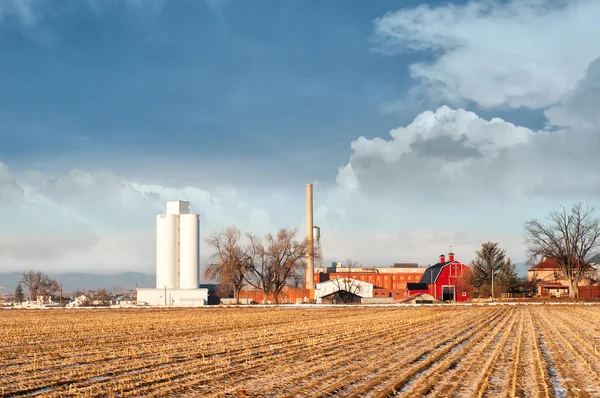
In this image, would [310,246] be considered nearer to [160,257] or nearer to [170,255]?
[170,255]

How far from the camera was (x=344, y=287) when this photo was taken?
404 feet

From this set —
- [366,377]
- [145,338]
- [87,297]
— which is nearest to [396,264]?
[87,297]

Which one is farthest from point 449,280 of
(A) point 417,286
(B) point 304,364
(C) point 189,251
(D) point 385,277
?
(B) point 304,364

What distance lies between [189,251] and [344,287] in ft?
99.5

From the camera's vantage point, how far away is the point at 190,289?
109 m

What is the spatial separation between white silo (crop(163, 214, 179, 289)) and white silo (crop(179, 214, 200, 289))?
81 centimetres

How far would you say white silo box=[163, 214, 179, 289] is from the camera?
10988cm

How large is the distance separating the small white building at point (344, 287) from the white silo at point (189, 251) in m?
23.4

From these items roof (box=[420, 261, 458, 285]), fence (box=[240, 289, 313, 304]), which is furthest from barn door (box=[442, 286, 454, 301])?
fence (box=[240, 289, 313, 304])

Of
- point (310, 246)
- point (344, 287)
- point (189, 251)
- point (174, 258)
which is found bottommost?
point (344, 287)

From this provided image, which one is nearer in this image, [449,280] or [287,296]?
[287,296]

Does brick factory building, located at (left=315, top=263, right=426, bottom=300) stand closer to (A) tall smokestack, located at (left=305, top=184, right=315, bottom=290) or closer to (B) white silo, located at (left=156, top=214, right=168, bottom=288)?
(A) tall smokestack, located at (left=305, top=184, right=315, bottom=290)

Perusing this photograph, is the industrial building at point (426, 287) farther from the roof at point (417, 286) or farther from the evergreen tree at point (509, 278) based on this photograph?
the evergreen tree at point (509, 278)

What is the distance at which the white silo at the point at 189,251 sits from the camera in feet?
361
